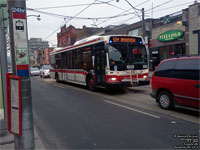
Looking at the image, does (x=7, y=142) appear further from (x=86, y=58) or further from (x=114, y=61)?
(x=86, y=58)

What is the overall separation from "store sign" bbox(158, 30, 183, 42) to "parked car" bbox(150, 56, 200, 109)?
51.2 ft

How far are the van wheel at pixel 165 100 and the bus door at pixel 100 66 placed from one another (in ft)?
12.8

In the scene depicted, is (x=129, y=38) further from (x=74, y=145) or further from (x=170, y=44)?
(x=170, y=44)

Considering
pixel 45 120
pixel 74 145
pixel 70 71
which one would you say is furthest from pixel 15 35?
pixel 70 71

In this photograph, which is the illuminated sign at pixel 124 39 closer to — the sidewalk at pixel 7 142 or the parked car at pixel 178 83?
the parked car at pixel 178 83

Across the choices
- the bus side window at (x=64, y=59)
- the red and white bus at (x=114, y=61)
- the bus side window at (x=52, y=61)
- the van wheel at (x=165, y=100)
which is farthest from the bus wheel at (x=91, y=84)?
the bus side window at (x=52, y=61)

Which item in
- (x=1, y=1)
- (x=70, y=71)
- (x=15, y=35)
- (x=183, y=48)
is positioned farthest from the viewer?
(x=183, y=48)

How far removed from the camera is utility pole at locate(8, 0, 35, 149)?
315 cm

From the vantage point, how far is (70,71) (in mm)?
15023

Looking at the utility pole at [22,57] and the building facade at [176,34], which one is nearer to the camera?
the utility pole at [22,57]

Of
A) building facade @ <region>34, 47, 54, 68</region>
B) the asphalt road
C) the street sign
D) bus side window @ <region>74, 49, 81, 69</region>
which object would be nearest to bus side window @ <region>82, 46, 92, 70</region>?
bus side window @ <region>74, 49, 81, 69</region>

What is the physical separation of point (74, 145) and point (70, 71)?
11.0 m

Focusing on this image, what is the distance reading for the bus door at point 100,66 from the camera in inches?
408

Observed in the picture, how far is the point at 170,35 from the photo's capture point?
22141mm
